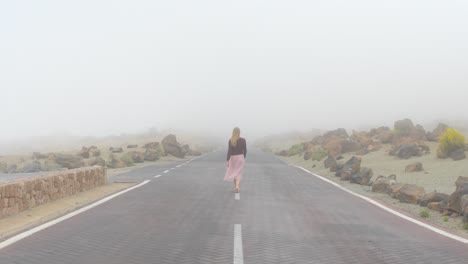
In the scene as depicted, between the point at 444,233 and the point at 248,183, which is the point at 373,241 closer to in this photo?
the point at 444,233

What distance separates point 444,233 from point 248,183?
10.3 m

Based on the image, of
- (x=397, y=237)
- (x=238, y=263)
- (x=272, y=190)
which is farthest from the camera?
(x=272, y=190)

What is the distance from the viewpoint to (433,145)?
120ft

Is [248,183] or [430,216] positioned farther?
[248,183]

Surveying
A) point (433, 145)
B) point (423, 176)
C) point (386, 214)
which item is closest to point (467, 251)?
point (386, 214)

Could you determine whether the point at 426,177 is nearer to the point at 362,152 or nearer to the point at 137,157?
the point at 362,152

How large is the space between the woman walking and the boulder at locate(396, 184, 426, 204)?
4.97 metres

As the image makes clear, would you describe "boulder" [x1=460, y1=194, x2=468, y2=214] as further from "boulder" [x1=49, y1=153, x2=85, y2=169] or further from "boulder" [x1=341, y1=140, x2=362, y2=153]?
"boulder" [x1=341, y1=140, x2=362, y2=153]

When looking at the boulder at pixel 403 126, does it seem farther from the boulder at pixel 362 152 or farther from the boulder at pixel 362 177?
the boulder at pixel 362 177

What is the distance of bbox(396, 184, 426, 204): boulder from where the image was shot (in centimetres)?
1384

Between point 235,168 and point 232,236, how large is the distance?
24.6 feet

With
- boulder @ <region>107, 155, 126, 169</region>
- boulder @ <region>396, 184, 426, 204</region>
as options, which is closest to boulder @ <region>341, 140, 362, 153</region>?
boulder @ <region>107, 155, 126, 169</region>

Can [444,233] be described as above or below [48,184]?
below

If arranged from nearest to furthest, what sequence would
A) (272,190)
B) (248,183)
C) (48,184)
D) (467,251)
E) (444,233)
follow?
(467,251), (444,233), (48,184), (272,190), (248,183)
